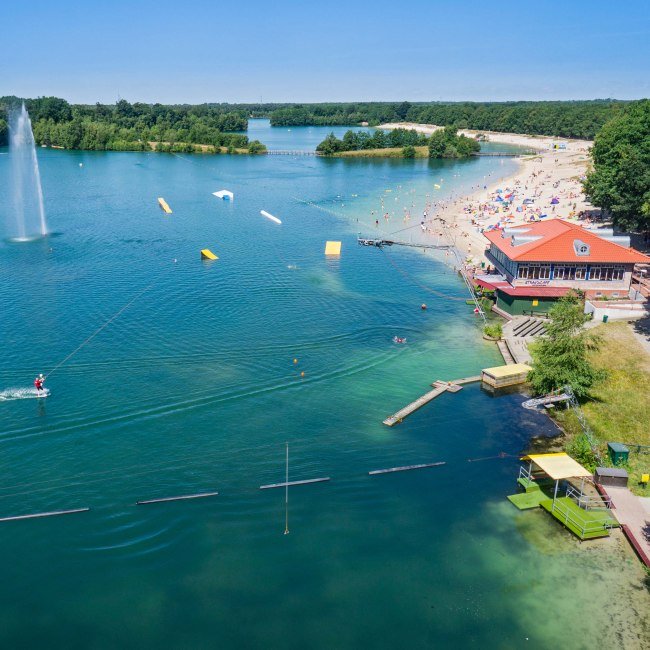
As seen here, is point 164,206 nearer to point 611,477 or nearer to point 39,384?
point 39,384

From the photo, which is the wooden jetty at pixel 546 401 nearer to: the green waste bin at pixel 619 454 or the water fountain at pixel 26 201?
the green waste bin at pixel 619 454

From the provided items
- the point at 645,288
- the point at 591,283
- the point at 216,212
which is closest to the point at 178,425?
the point at 591,283

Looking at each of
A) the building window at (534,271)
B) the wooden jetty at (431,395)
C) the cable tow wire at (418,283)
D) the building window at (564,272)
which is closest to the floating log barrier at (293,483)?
the wooden jetty at (431,395)

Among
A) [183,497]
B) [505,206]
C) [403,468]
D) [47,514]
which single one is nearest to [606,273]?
[403,468]

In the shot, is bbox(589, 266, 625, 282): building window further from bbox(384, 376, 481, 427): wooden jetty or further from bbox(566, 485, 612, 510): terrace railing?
bbox(566, 485, 612, 510): terrace railing

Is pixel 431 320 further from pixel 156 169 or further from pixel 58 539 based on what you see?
pixel 156 169
